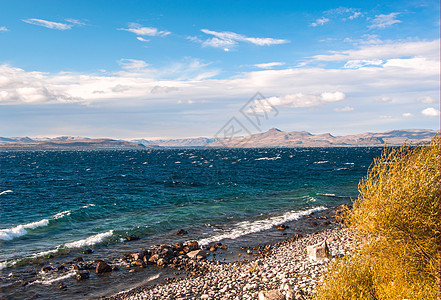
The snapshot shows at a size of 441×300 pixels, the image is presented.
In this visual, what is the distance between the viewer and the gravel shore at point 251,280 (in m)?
16.0

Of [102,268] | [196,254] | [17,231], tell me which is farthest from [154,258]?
[17,231]

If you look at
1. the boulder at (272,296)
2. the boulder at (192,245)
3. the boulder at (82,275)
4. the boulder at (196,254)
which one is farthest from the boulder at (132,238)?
the boulder at (272,296)

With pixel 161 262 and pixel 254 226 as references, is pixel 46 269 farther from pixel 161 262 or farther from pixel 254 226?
pixel 254 226

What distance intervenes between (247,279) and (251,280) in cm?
A: 37

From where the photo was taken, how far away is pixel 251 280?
17812mm

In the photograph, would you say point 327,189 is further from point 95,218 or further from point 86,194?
point 86,194

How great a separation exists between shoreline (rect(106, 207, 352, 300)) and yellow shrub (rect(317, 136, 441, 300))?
3.16m

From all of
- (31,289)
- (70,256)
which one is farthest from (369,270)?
(70,256)

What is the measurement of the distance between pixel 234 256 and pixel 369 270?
13.1 meters

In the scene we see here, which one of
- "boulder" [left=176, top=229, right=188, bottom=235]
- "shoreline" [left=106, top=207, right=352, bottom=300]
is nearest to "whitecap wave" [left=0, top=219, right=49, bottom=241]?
"boulder" [left=176, top=229, right=188, bottom=235]

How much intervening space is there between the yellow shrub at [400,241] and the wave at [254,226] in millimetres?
17251

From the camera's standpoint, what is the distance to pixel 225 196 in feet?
166

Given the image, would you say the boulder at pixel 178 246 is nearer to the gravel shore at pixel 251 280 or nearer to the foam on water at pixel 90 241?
the gravel shore at pixel 251 280

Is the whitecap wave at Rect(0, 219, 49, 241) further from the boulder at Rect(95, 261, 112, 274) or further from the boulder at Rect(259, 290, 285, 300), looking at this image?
the boulder at Rect(259, 290, 285, 300)
